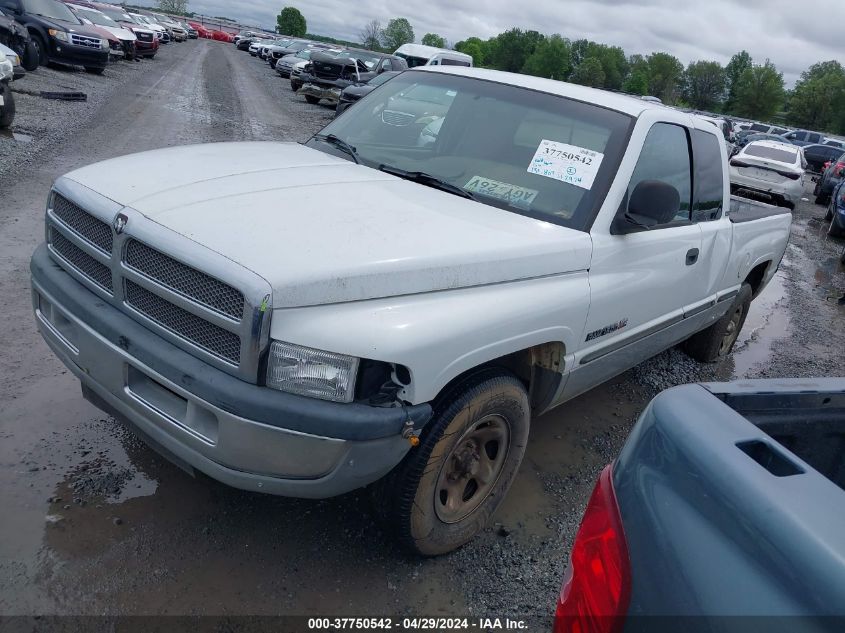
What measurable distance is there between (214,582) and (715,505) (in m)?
2.12

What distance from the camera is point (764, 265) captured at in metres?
5.75

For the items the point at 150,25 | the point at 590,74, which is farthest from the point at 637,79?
the point at 150,25

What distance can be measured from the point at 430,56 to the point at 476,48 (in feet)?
263

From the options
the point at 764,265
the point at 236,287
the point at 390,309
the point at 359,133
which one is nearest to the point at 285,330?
the point at 236,287

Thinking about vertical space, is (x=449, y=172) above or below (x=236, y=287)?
above

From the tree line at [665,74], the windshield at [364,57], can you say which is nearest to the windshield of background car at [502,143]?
the windshield at [364,57]

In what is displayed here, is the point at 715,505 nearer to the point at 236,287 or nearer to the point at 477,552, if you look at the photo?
the point at 236,287

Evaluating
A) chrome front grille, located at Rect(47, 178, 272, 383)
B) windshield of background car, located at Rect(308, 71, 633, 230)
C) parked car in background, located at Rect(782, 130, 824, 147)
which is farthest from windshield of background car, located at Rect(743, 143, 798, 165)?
parked car in background, located at Rect(782, 130, 824, 147)

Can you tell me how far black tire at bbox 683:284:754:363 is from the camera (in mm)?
5562

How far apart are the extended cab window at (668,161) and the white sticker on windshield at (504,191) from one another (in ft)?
1.74

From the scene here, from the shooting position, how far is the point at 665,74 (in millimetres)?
98688

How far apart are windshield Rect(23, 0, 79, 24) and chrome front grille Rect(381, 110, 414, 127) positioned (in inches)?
671

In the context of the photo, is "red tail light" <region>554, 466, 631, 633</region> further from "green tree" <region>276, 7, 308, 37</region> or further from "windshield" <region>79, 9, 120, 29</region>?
"green tree" <region>276, 7, 308, 37</region>

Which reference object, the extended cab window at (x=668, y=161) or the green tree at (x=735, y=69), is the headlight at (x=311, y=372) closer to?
the extended cab window at (x=668, y=161)
